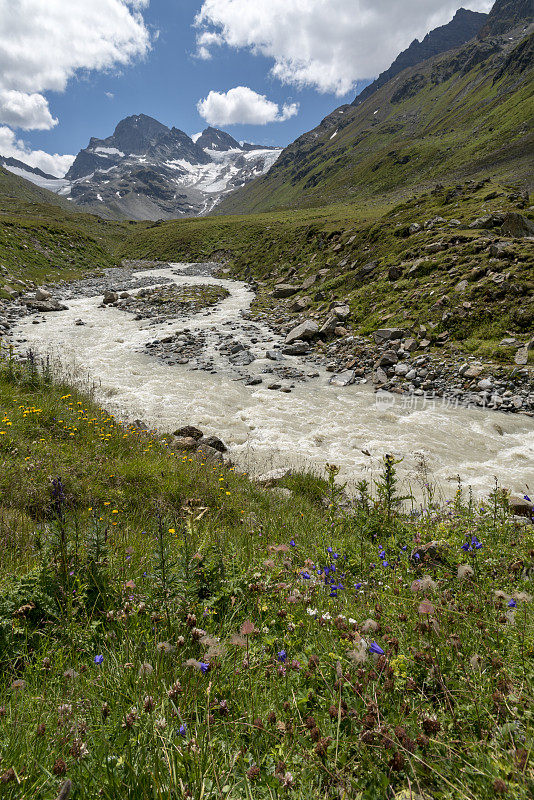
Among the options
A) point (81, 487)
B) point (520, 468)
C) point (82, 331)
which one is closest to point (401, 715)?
point (81, 487)

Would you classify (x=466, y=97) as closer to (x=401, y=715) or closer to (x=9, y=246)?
(x=9, y=246)

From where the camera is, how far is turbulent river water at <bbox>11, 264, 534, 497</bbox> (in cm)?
938

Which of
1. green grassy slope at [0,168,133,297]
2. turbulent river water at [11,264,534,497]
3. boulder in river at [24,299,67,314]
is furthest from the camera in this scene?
green grassy slope at [0,168,133,297]

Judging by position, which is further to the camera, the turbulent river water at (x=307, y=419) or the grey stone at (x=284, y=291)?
the grey stone at (x=284, y=291)

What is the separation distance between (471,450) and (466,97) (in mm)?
236553

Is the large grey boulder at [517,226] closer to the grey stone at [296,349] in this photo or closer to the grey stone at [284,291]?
the grey stone at [296,349]

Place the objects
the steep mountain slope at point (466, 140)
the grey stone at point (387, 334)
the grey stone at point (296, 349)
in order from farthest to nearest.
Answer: the steep mountain slope at point (466, 140) → the grey stone at point (296, 349) → the grey stone at point (387, 334)

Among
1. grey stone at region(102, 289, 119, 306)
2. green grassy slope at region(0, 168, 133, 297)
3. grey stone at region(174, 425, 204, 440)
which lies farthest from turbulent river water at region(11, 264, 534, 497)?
green grassy slope at region(0, 168, 133, 297)

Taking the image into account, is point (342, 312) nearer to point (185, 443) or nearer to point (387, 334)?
point (387, 334)

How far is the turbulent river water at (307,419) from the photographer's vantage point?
30.8ft

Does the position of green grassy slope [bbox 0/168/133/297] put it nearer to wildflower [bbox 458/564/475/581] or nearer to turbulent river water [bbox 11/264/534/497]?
turbulent river water [bbox 11/264/534/497]

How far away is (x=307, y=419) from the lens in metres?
12.5

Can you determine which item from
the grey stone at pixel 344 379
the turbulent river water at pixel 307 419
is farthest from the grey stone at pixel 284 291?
the grey stone at pixel 344 379

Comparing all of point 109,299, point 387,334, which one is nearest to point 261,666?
point 387,334
